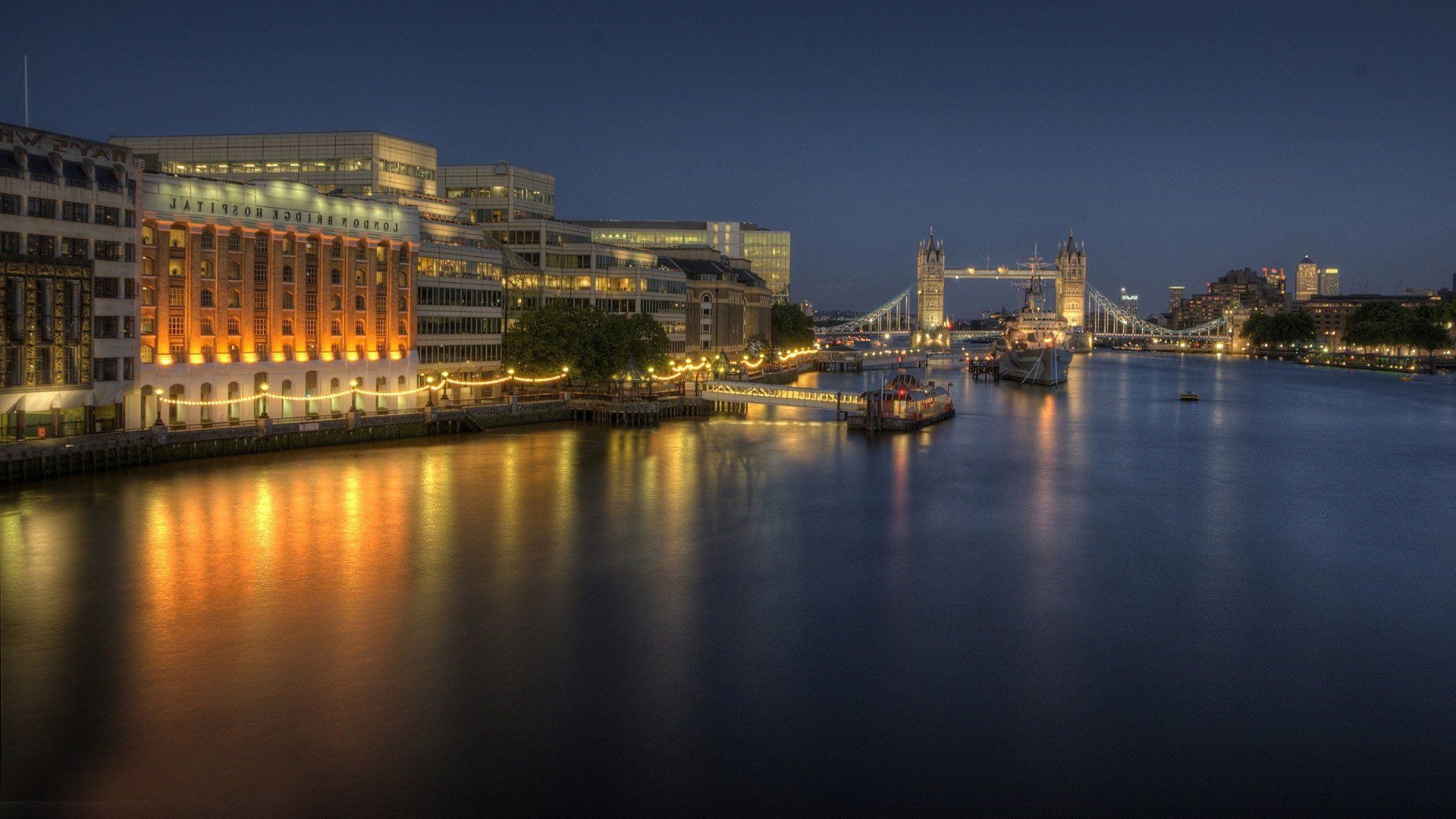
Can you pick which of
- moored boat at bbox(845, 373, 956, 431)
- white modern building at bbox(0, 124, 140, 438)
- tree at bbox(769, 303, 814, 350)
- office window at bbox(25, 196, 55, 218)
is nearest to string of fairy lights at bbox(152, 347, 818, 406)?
white modern building at bbox(0, 124, 140, 438)

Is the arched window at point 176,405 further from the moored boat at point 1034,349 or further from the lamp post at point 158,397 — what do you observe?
the moored boat at point 1034,349

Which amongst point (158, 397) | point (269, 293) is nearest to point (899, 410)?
point (269, 293)

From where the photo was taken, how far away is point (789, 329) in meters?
112

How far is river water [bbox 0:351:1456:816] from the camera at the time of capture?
13.5 meters

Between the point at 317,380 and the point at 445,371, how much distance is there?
759cm

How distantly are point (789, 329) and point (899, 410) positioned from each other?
2316 inches

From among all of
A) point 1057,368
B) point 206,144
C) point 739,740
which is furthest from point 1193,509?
point 1057,368

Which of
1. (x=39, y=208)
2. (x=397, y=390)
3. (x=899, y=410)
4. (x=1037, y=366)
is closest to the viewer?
(x=39, y=208)

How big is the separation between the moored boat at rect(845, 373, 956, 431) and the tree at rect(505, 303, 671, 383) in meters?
11.0

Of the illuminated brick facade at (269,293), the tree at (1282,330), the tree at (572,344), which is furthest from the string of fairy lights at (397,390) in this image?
the tree at (1282,330)

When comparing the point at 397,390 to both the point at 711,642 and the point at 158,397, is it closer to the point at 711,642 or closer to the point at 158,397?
the point at 158,397

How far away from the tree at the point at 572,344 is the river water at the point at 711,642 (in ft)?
55.7

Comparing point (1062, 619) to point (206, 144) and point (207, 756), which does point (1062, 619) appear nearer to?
point (207, 756)

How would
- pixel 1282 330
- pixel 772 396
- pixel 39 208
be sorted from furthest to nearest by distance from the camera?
1. pixel 1282 330
2. pixel 772 396
3. pixel 39 208
